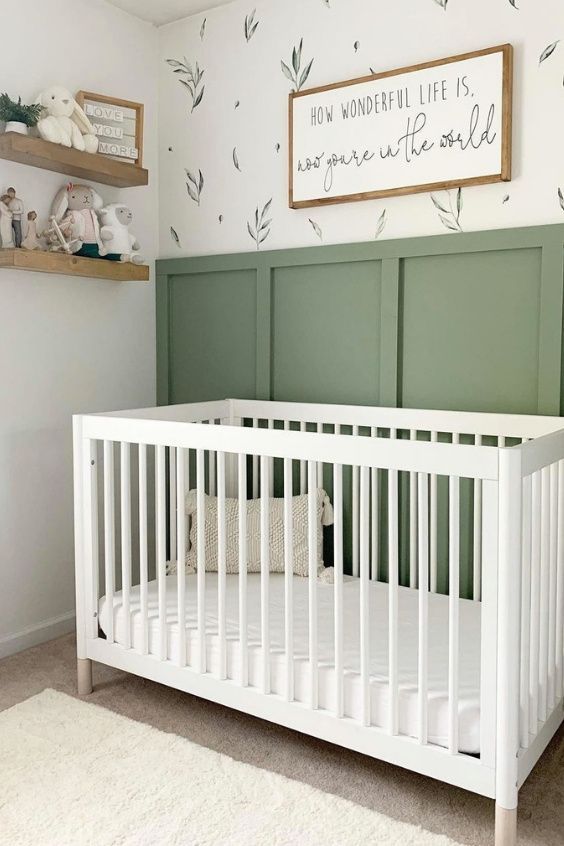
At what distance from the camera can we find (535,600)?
5.29 feet

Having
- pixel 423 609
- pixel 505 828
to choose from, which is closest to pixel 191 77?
pixel 423 609

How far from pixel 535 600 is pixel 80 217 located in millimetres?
1831

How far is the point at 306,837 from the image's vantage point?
1557 millimetres

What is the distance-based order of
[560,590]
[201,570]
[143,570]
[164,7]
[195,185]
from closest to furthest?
[560,590], [201,570], [143,570], [164,7], [195,185]

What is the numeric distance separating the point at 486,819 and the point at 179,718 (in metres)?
0.84

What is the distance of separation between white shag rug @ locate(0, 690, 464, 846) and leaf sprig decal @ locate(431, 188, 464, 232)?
5.03 feet

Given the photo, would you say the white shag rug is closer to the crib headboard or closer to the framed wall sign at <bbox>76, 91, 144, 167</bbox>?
the crib headboard

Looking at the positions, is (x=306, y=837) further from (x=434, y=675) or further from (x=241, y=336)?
(x=241, y=336)

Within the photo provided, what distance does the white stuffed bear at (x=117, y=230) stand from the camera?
2623 millimetres

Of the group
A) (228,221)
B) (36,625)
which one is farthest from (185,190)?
(36,625)

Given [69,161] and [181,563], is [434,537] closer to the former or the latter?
[181,563]

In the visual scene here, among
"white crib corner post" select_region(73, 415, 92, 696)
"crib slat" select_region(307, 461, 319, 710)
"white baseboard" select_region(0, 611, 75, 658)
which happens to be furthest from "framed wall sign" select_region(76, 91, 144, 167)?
"white baseboard" select_region(0, 611, 75, 658)

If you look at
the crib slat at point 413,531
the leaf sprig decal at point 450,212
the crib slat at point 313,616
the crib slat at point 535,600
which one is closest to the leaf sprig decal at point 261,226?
the leaf sprig decal at point 450,212

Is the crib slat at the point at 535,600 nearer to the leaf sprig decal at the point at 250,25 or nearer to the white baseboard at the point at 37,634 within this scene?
the white baseboard at the point at 37,634
